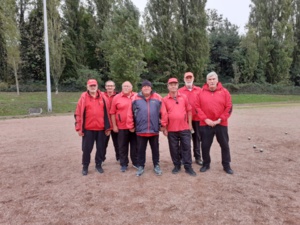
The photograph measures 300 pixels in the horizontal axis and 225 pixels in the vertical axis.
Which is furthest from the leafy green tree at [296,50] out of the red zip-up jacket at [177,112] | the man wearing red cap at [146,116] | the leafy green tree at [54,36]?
the man wearing red cap at [146,116]

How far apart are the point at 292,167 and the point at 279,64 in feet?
107

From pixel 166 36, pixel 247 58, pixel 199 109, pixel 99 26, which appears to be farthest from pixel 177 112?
pixel 247 58

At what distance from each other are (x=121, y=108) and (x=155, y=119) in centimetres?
70

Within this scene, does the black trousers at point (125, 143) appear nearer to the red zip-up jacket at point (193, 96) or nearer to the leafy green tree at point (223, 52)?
the red zip-up jacket at point (193, 96)

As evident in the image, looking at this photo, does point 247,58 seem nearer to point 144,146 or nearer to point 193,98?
point 193,98

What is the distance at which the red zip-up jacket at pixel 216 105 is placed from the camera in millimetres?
4582

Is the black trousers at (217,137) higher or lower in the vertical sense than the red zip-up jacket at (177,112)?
lower

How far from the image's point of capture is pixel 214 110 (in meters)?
4.57

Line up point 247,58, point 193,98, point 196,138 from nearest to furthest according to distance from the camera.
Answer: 1. point 193,98
2. point 196,138
3. point 247,58

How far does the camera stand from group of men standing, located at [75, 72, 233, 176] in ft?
15.0

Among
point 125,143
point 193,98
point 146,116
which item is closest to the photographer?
point 146,116

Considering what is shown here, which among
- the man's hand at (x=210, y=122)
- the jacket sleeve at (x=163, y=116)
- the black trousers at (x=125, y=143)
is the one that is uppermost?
the jacket sleeve at (x=163, y=116)

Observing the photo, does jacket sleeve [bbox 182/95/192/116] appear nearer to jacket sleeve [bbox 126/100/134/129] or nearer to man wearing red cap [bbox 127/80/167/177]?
man wearing red cap [bbox 127/80/167/177]

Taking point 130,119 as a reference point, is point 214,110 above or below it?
above
